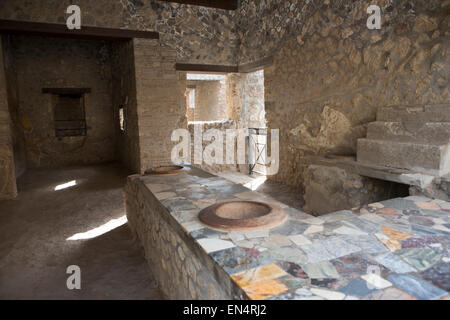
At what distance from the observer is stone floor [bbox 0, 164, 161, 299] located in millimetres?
2928

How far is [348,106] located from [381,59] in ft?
2.44

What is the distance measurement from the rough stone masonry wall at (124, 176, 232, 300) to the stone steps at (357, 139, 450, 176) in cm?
219

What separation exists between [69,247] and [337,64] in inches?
171

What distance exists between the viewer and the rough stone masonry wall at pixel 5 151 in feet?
18.2

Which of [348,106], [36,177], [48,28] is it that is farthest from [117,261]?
[36,177]

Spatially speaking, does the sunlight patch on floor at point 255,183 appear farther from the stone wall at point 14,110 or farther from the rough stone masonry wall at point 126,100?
the stone wall at point 14,110

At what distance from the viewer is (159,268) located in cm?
284

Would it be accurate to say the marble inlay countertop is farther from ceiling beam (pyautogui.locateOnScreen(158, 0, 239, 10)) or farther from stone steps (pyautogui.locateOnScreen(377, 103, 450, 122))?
ceiling beam (pyautogui.locateOnScreen(158, 0, 239, 10))

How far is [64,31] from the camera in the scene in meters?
5.75

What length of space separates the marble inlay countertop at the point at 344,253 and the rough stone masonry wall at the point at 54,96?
8.32 meters

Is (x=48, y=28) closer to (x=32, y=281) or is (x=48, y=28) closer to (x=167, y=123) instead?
(x=167, y=123)

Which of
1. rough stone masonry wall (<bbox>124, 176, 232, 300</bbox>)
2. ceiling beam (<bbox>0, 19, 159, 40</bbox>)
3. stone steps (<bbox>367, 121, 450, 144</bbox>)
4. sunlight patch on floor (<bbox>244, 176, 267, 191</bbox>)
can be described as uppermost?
ceiling beam (<bbox>0, 19, 159, 40</bbox>)

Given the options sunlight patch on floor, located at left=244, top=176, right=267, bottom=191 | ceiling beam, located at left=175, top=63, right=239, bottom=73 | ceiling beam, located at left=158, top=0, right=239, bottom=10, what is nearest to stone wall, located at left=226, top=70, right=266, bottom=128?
ceiling beam, located at left=175, top=63, right=239, bottom=73

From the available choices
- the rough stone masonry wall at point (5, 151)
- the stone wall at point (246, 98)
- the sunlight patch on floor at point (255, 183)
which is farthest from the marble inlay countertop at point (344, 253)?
the stone wall at point (246, 98)
